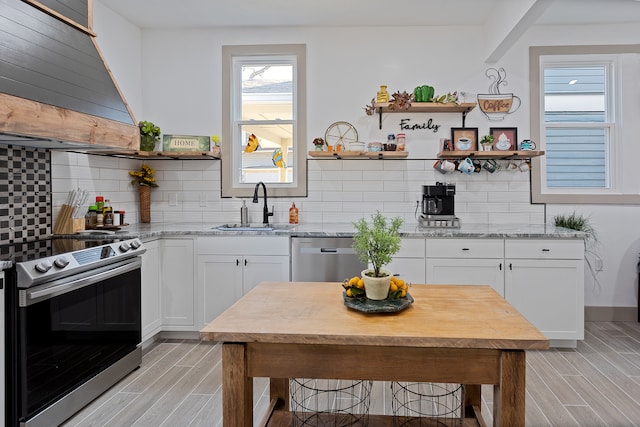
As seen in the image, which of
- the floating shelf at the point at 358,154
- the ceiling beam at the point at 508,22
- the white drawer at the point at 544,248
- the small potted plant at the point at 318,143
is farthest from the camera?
the small potted plant at the point at 318,143

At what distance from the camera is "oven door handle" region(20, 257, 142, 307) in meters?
2.21

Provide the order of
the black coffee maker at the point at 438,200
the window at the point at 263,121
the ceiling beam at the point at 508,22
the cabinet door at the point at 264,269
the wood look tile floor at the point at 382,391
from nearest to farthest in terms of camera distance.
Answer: the wood look tile floor at the point at 382,391 < the ceiling beam at the point at 508,22 < the cabinet door at the point at 264,269 < the black coffee maker at the point at 438,200 < the window at the point at 263,121

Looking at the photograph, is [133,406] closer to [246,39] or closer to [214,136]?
[214,136]

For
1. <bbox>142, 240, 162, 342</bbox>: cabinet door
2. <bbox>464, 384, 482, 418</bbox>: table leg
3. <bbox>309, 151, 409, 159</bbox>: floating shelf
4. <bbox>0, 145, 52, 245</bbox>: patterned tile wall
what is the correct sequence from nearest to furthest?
<bbox>464, 384, 482, 418</bbox>: table leg → <bbox>0, 145, 52, 245</bbox>: patterned tile wall → <bbox>142, 240, 162, 342</bbox>: cabinet door → <bbox>309, 151, 409, 159</bbox>: floating shelf

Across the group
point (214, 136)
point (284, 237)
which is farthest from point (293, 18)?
point (284, 237)

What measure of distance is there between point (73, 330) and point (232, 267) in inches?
55.6

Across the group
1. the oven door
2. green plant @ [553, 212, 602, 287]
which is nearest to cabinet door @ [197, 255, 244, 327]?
the oven door

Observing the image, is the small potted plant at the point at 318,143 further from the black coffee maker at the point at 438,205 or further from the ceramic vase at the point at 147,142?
the ceramic vase at the point at 147,142

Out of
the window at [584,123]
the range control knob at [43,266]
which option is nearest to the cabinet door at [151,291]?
the range control knob at [43,266]

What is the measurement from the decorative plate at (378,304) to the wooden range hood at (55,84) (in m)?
1.75

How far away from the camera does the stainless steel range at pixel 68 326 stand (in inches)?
85.4

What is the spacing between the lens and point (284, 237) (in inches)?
146

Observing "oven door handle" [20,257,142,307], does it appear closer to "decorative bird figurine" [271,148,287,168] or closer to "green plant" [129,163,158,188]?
"green plant" [129,163,158,188]

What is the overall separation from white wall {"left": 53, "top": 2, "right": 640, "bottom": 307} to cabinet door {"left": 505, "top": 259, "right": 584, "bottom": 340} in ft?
2.56
